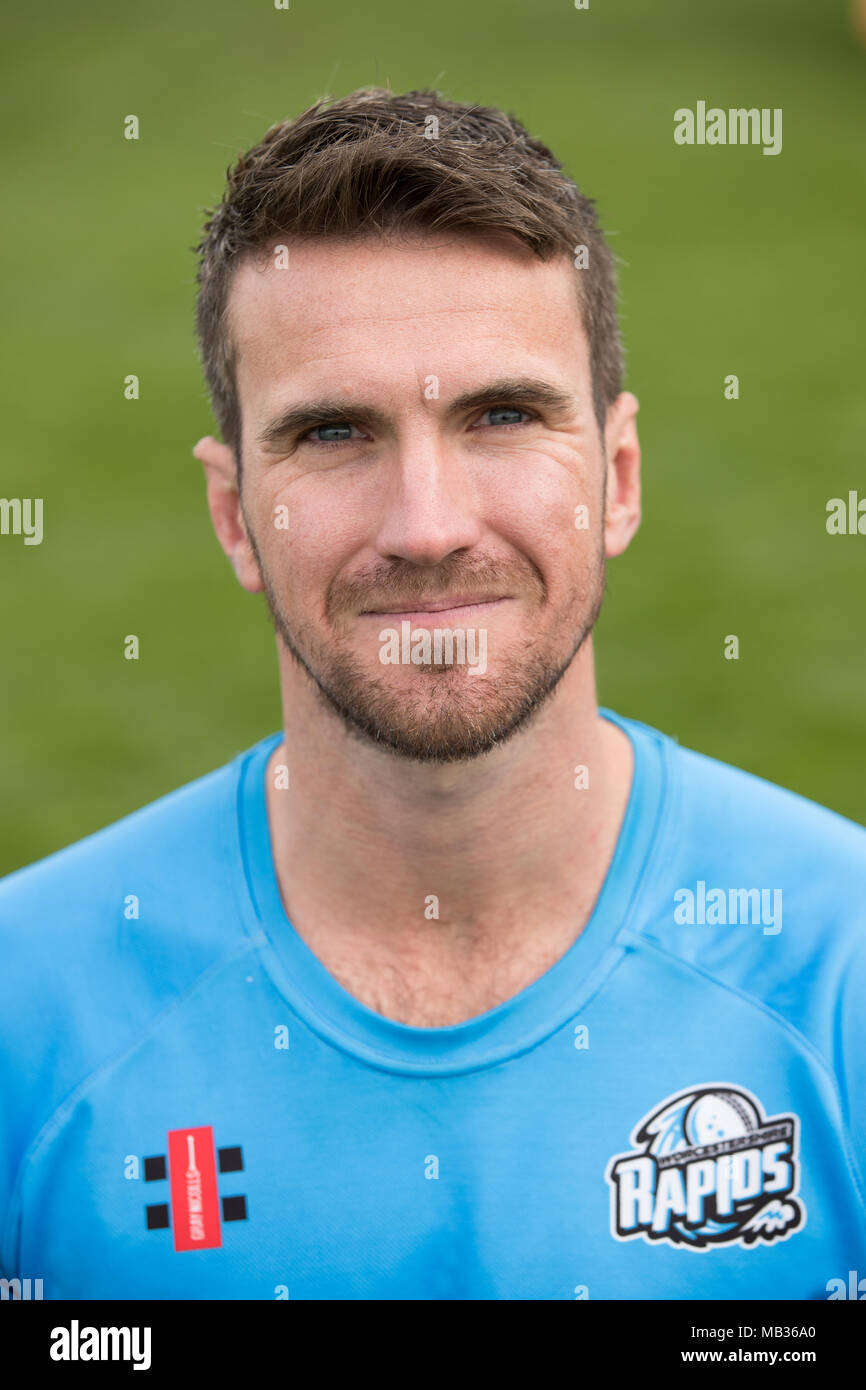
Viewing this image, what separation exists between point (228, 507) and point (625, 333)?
426 inches

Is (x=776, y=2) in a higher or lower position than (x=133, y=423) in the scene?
higher

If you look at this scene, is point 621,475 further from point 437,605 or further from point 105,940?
point 105,940

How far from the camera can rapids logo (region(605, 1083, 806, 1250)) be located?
3518mm

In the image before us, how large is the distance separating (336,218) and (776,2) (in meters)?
18.5

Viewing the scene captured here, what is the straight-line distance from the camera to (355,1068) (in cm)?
358

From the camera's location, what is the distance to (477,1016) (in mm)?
3613

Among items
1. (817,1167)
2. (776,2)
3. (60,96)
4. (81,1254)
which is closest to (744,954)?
(817,1167)

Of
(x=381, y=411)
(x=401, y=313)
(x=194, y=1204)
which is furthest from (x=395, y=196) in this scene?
(x=194, y=1204)

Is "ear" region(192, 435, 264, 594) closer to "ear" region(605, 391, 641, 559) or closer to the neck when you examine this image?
the neck

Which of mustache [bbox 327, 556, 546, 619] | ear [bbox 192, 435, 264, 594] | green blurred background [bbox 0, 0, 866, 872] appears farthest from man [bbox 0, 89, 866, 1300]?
green blurred background [bbox 0, 0, 866, 872]

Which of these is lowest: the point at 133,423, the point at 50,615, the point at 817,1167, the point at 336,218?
the point at 817,1167
